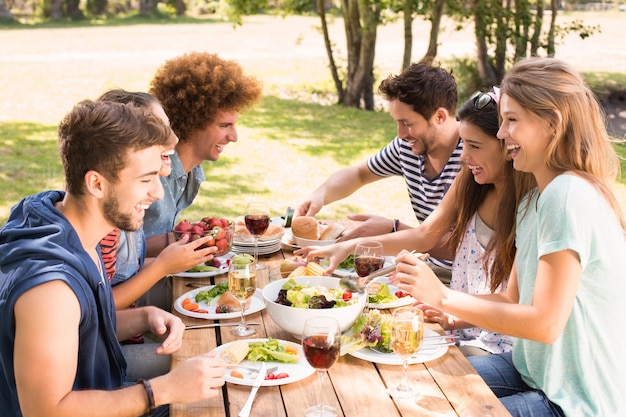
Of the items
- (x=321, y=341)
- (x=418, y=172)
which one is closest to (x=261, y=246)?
(x=418, y=172)

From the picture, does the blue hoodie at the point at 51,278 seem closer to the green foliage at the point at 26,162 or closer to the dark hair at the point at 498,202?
the dark hair at the point at 498,202

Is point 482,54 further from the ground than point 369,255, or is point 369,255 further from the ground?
point 369,255

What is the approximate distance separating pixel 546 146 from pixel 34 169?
769 cm

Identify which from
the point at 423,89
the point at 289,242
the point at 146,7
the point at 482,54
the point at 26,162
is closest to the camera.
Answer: the point at 289,242

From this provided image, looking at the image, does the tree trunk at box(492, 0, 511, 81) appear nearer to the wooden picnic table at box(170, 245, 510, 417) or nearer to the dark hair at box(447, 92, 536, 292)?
the dark hair at box(447, 92, 536, 292)

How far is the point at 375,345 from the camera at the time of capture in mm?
2582

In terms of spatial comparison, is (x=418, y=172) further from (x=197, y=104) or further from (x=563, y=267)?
(x=563, y=267)

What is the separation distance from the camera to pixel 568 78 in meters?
2.59

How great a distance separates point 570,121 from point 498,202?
0.77 meters

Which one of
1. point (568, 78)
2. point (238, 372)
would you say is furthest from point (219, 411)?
point (568, 78)

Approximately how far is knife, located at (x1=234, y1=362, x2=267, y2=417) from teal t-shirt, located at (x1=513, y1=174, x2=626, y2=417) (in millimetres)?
972

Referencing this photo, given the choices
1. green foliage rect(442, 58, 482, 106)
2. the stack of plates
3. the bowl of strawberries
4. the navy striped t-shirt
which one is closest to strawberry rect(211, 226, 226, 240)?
the bowl of strawberries

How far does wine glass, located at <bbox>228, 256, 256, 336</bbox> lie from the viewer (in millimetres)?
2646

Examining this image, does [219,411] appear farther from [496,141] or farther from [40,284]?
[496,141]
